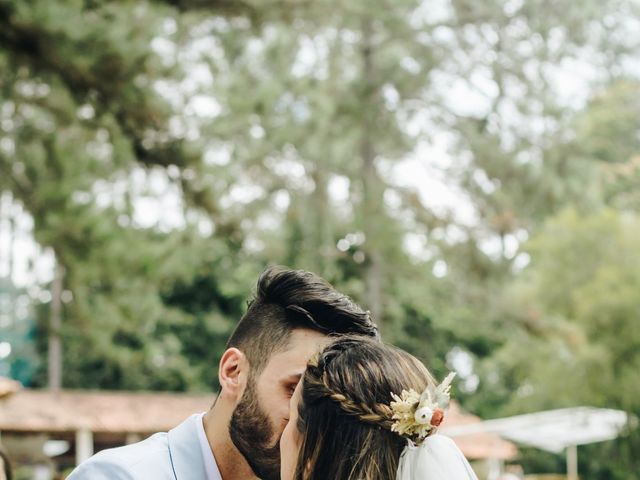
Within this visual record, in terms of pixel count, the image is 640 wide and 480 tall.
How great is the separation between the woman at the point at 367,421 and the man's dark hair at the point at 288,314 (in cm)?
60

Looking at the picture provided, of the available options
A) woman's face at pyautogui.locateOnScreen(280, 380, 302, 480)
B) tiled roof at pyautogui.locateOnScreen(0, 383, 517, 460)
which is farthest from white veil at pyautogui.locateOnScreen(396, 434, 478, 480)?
tiled roof at pyautogui.locateOnScreen(0, 383, 517, 460)

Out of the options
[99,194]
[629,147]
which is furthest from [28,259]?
[629,147]

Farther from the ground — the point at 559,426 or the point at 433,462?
the point at 433,462

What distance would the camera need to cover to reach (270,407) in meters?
2.66

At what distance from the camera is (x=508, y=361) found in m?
18.8

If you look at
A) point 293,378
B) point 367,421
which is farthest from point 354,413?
point 293,378

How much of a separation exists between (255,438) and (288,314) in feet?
1.19

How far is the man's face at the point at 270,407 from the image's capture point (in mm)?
2650

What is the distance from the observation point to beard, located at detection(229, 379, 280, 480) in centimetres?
265

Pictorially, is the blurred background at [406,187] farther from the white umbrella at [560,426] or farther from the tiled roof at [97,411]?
the tiled roof at [97,411]

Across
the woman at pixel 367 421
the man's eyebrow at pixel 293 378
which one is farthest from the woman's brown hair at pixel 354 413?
the man's eyebrow at pixel 293 378

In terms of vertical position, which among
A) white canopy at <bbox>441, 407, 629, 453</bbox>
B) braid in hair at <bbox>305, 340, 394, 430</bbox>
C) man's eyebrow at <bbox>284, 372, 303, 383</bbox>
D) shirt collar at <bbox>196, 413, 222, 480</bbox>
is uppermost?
braid in hair at <bbox>305, 340, 394, 430</bbox>

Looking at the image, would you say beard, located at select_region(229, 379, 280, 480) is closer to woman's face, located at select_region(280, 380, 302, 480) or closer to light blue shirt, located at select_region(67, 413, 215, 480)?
light blue shirt, located at select_region(67, 413, 215, 480)

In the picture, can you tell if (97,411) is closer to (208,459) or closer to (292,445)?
(208,459)
